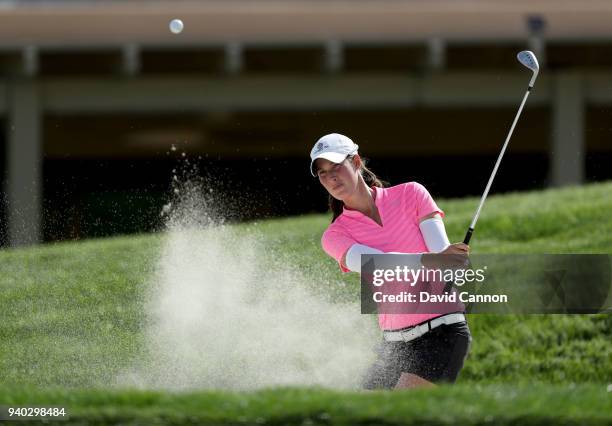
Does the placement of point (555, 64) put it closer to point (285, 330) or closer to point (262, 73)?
point (262, 73)

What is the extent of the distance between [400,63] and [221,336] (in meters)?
10.5

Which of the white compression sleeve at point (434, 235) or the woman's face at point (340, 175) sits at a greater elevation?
the woman's face at point (340, 175)

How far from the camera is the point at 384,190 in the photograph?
537cm

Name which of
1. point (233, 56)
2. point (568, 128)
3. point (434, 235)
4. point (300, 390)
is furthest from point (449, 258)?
point (568, 128)

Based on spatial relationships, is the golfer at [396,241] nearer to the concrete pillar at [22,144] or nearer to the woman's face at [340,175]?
the woman's face at [340,175]

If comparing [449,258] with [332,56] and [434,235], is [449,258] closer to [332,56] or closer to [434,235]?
[434,235]

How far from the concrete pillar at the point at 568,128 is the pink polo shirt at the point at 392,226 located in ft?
39.7

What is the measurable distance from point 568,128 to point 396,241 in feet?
40.8

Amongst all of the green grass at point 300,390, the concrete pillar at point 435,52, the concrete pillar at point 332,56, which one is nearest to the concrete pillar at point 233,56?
the concrete pillar at point 332,56

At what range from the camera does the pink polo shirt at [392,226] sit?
5.26 metres

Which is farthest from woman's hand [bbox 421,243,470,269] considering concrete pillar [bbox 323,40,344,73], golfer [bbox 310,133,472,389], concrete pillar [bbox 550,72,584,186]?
concrete pillar [bbox 550,72,584,186]

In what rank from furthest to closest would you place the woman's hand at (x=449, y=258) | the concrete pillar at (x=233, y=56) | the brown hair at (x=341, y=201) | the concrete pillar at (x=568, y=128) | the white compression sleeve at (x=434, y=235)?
1. the concrete pillar at (x=568, y=128)
2. the concrete pillar at (x=233, y=56)
3. the brown hair at (x=341, y=201)
4. the white compression sleeve at (x=434, y=235)
5. the woman's hand at (x=449, y=258)

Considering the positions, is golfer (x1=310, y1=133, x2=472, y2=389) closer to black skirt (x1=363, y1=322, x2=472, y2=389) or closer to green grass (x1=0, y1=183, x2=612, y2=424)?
black skirt (x1=363, y1=322, x2=472, y2=389)

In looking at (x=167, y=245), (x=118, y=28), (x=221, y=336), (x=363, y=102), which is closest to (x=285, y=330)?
(x=221, y=336)
